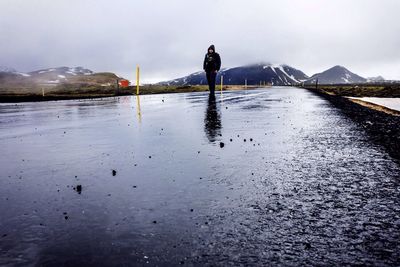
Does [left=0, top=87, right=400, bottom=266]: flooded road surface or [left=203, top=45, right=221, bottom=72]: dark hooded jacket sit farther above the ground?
[left=203, top=45, right=221, bottom=72]: dark hooded jacket

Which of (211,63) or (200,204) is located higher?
(211,63)

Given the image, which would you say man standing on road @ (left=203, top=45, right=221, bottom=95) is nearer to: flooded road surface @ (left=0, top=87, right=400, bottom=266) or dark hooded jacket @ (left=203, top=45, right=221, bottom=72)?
dark hooded jacket @ (left=203, top=45, right=221, bottom=72)

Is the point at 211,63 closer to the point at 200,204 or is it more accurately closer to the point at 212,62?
the point at 212,62

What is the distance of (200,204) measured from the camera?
3885 millimetres

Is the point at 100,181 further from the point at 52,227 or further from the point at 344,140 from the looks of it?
the point at 344,140

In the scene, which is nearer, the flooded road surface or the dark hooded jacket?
the flooded road surface

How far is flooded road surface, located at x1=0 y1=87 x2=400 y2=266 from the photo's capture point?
9.18 feet

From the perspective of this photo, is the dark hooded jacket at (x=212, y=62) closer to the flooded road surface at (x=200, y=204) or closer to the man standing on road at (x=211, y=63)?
the man standing on road at (x=211, y=63)

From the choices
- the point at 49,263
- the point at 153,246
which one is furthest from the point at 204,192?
the point at 49,263

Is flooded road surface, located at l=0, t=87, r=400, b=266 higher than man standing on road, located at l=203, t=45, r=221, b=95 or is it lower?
lower

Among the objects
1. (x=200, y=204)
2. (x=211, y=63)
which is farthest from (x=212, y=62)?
(x=200, y=204)

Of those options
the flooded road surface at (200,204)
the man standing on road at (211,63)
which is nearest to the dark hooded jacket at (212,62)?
the man standing on road at (211,63)

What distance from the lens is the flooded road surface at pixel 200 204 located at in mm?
2799

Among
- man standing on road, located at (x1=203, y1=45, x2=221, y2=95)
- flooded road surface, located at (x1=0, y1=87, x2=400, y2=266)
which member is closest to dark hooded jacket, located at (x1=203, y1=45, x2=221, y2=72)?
man standing on road, located at (x1=203, y1=45, x2=221, y2=95)
